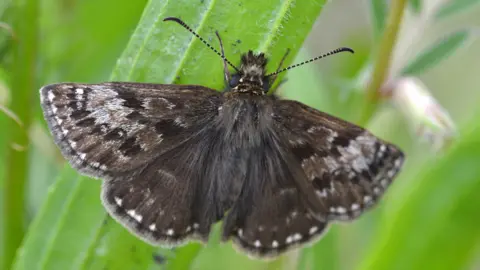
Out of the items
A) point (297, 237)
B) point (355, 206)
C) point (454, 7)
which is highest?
point (454, 7)

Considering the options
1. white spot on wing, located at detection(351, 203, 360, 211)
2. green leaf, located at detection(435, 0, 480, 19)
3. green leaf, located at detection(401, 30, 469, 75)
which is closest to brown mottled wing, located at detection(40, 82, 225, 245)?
white spot on wing, located at detection(351, 203, 360, 211)

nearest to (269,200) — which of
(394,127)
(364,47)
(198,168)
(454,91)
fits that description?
(198,168)

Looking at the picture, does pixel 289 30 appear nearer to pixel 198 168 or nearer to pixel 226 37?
pixel 226 37

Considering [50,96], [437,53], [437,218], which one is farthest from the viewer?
[437,218]

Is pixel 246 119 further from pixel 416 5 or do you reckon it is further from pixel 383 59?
pixel 416 5

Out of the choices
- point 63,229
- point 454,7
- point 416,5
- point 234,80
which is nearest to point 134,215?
point 63,229

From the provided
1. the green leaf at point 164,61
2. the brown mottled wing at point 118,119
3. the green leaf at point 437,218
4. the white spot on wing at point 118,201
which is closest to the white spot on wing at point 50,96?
the brown mottled wing at point 118,119
